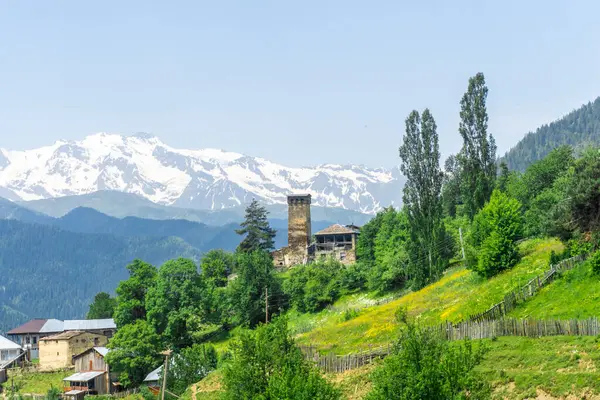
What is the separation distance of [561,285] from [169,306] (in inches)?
2054

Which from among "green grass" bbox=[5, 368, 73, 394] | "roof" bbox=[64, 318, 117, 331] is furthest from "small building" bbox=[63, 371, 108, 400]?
"roof" bbox=[64, 318, 117, 331]

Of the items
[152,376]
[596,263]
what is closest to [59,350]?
[152,376]

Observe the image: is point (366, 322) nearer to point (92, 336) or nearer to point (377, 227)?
point (377, 227)

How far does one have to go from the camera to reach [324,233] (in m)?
123

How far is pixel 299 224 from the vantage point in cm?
12562

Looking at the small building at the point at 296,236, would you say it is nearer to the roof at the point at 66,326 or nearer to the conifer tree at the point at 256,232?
the conifer tree at the point at 256,232

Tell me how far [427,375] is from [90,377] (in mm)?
65932

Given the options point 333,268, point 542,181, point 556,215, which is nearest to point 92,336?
point 333,268

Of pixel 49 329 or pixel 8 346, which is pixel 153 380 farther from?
pixel 49 329

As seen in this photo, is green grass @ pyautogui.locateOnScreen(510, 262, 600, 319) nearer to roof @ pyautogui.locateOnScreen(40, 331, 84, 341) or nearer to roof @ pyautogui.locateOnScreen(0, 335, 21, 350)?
roof @ pyautogui.locateOnScreen(40, 331, 84, 341)

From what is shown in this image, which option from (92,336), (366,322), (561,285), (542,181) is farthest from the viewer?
(92,336)

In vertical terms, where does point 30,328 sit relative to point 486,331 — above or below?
above

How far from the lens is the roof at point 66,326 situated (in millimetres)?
114331

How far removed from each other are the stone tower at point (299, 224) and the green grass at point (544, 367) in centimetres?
8103
